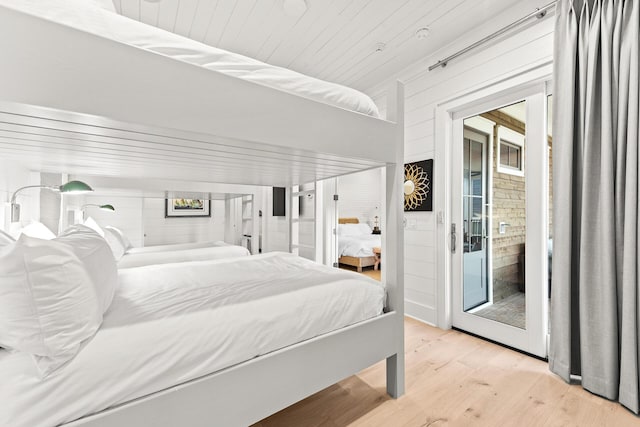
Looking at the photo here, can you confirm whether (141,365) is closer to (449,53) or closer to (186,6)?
(186,6)

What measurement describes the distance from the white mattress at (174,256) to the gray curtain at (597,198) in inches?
106

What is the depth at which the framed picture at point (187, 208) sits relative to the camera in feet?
9.02

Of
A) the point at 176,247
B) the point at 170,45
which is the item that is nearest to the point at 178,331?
the point at 170,45

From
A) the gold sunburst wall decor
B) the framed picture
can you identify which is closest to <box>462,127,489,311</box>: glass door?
the gold sunburst wall decor

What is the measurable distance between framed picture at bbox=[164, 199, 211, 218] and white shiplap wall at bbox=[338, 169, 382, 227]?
425 centimetres

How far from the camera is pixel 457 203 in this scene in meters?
2.57

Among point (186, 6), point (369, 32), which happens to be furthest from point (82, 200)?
point (369, 32)

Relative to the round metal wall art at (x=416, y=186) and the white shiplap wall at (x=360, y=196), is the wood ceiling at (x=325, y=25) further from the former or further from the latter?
the white shiplap wall at (x=360, y=196)

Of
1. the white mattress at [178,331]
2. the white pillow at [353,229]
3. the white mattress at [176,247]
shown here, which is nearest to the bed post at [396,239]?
the white mattress at [178,331]

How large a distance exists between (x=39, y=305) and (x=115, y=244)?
186 centimetres

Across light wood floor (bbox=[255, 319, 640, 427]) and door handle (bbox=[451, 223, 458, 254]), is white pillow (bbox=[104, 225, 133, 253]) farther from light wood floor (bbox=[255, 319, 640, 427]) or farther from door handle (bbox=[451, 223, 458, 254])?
door handle (bbox=[451, 223, 458, 254])

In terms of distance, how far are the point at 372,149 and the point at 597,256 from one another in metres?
1.47

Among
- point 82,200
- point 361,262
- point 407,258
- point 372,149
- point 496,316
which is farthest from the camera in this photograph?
point 361,262

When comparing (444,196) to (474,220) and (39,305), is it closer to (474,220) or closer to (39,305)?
(474,220)
